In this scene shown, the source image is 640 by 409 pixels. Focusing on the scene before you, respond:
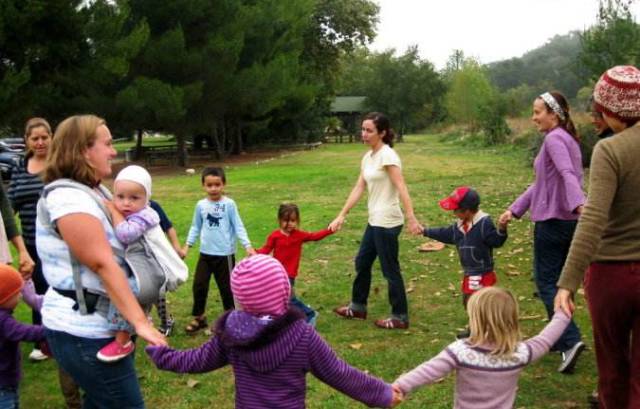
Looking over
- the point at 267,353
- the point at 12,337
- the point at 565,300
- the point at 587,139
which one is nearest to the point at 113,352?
the point at 267,353

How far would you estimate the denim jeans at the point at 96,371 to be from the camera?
8.43 ft

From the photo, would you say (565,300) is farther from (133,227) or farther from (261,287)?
(133,227)

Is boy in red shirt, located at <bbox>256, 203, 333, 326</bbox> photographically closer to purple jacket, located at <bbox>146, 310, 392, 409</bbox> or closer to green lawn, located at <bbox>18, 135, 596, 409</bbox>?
green lawn, located at <bbox>18, 135, 596, 409</bbox>

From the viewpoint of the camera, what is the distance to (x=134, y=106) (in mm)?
24344

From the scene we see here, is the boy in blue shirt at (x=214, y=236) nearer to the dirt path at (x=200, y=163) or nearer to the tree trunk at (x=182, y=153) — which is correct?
the dirt path at (x=200, y=163)

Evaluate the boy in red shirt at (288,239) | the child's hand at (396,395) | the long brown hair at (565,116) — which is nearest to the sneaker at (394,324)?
the boy in red shirt at (288,239)

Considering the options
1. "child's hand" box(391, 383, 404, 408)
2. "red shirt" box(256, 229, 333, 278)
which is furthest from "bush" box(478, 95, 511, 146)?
"child's hand" box(391, 383, 404, 408)

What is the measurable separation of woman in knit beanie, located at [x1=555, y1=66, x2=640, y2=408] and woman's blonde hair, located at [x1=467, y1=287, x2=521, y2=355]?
359 millimetres

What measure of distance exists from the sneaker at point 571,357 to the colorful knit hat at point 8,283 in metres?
3.94

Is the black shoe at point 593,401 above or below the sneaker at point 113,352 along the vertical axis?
below

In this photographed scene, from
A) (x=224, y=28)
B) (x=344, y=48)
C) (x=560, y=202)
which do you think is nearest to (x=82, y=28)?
(x=224, y=28)

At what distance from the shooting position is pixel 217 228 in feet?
20.0

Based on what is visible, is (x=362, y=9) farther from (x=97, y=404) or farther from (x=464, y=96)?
(x=97, y=404)

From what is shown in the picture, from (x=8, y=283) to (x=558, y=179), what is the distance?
12.5 feet
